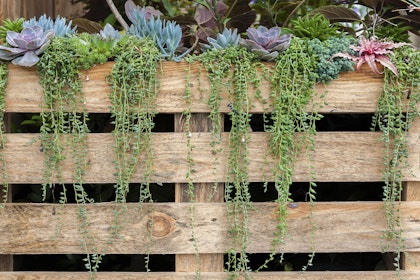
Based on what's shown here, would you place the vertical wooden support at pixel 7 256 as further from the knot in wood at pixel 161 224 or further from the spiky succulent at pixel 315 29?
the spiky succulent at pixel 315 29

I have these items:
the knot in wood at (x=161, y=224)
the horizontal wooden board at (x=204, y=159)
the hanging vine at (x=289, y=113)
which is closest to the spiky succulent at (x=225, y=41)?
the hanging vine at (x=289, y=113)

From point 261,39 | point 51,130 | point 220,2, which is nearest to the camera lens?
point 261,39

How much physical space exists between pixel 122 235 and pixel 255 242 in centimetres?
40

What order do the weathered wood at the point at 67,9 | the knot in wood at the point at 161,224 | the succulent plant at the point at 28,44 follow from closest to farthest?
the succulent plant at the point at 28,44
the knot in wood at the point at 161,224
the weathered wood at the point at 67,9

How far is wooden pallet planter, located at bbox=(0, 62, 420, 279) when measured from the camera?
4.66 feet

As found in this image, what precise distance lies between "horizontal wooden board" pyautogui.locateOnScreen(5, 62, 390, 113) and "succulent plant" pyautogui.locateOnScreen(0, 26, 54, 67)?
63mm

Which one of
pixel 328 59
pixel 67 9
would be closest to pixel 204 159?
pixel 328 59

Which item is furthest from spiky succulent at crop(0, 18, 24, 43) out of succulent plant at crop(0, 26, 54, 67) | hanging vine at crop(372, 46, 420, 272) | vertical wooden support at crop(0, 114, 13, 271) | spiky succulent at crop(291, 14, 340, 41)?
hanging vine at crop(372, 46, 420, 272)

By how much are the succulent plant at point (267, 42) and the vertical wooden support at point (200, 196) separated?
0.24 m

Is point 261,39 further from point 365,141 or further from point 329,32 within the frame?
point 365,141

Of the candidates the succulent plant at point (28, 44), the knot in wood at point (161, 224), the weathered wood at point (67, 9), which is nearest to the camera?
the succulent plant at point (28, 44)

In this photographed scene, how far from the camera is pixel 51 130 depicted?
1.48 m

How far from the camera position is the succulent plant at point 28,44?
53.0 inches

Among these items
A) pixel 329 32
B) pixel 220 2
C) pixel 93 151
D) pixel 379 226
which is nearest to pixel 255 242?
pixel 379 226
